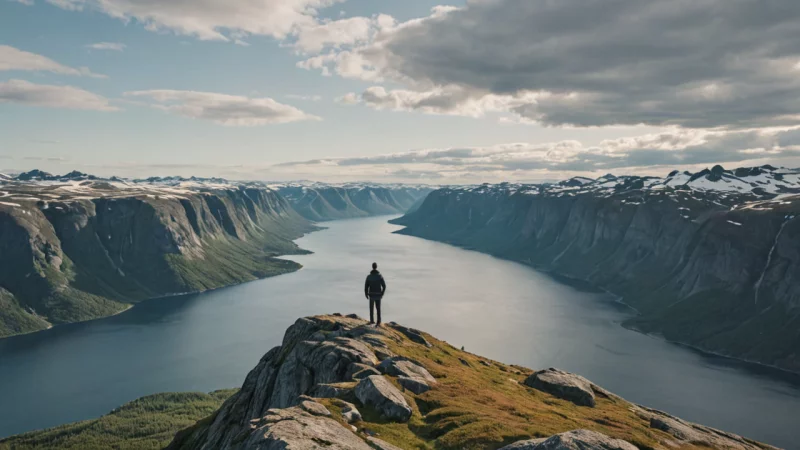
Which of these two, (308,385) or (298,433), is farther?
(308,385)

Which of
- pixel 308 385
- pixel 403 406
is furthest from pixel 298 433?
pixel 308 385

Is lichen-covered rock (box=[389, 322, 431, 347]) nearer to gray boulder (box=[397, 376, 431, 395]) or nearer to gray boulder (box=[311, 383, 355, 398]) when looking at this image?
gray boulder (box=[397, 376, 431, 395])

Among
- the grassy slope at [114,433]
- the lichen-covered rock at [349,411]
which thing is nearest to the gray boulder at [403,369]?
the lichen-covered rock at [349,411]

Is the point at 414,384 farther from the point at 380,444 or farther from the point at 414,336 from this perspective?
the point at 414,336

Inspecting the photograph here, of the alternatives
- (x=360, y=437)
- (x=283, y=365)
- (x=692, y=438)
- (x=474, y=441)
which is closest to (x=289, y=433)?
(x=360, y=437)

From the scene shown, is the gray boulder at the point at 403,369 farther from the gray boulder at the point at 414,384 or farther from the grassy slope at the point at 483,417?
the grassy slope at the point at 483,417
